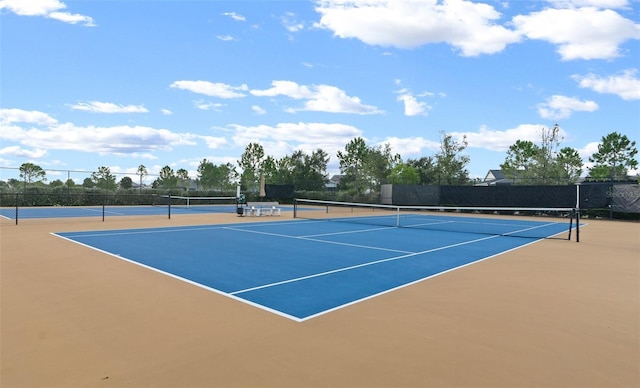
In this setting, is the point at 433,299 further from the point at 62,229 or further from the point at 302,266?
the point at 62,229

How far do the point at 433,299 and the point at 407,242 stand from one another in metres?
5.72

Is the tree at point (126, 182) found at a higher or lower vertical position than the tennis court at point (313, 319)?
higher

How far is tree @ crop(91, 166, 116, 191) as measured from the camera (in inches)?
1087

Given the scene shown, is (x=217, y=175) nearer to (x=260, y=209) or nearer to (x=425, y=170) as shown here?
(x=425, y=170)

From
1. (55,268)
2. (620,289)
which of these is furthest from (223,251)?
(620,289)

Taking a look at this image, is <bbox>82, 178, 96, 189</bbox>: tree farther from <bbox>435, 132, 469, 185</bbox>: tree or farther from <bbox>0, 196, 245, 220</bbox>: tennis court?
<bbox>435, 132, 469, 185</bbox>: tree

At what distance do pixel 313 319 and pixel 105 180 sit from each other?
2801 cm

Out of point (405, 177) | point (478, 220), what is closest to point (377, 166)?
point (405, 177)

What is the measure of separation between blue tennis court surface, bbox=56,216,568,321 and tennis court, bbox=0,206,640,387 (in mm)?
51

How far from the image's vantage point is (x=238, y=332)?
3.88m

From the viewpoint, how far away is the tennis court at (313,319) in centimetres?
307

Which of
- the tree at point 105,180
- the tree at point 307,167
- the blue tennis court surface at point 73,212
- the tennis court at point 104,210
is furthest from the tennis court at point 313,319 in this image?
the tree at point 307,167

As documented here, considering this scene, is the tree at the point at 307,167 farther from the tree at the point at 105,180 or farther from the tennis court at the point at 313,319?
the tennis court at the point at 313,319

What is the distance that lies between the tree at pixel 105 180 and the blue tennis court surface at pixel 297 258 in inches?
696
